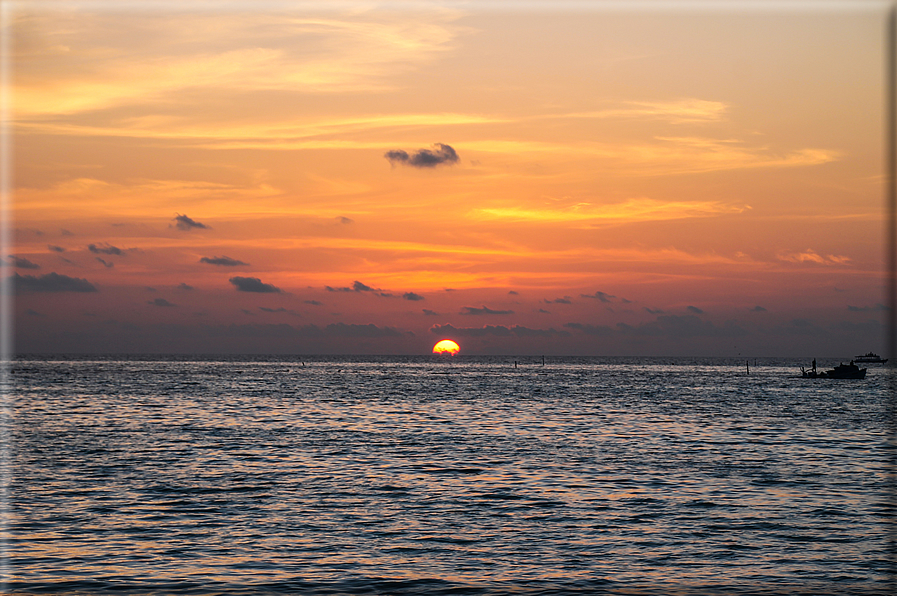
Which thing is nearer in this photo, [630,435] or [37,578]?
[37,578]

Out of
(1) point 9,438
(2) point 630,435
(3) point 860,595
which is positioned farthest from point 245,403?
(3) point 860,595

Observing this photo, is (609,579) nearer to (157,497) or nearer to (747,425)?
(157,497)

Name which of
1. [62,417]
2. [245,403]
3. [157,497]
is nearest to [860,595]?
[157,497]

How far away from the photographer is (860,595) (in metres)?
19.6

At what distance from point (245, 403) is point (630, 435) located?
46597 millimetres

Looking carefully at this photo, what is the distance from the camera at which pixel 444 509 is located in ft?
95.2

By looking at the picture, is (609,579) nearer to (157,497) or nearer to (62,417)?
(157,497)

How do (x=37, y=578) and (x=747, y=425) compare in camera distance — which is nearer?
(x=37, y=578)

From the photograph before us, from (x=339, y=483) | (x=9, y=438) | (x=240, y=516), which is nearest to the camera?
(x=240, y=516)

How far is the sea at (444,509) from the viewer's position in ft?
68.5

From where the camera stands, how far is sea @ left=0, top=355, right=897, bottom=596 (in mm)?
20875

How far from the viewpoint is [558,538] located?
81.8 feet

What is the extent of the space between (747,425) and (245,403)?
5099cm

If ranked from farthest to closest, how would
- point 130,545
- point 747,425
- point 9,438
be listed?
1. point 747,425
2. point 9,438
3. point 130,545
